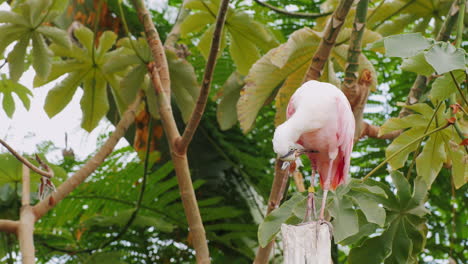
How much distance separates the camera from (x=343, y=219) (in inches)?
47.0

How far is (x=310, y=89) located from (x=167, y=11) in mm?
1876

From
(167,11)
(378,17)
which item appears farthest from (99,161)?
(167,11)

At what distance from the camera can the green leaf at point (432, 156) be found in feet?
5.78

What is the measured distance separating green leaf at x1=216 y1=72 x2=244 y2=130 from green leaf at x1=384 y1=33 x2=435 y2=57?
1.07m

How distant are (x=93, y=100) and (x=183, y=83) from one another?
0.35 meters

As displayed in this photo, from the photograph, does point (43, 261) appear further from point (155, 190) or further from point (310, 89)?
point (310, 89)

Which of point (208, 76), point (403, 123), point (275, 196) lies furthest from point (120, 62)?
point (403, 123)

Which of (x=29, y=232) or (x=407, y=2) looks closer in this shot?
(x=29, y=232)

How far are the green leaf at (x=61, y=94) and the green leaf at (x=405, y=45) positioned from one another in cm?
139

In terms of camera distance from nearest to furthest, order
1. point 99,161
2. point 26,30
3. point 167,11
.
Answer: point 99,161 → point 26,30 → point 167,11

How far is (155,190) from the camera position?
2.50m

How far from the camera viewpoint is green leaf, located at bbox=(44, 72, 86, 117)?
2.33m

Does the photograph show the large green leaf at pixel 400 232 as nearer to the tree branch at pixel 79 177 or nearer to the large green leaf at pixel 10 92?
the tree branch at pixel 79 177

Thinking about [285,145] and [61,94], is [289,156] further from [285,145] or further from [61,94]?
[61,94]
